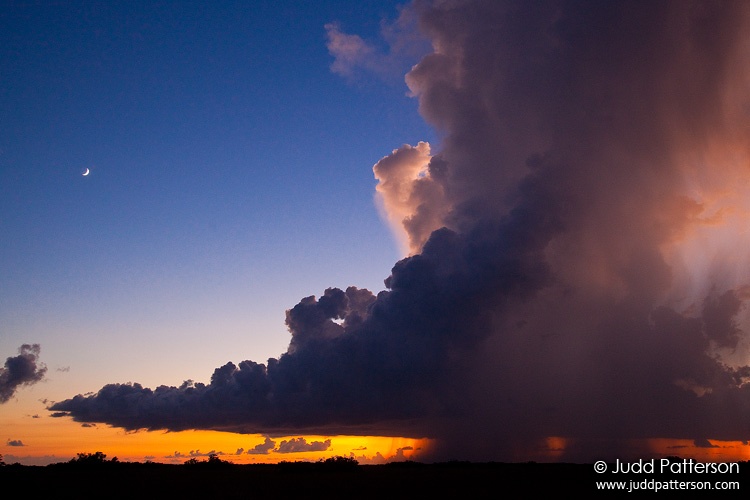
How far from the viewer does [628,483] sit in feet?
238

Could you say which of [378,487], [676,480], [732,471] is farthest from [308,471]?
[732,471]

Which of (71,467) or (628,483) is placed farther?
(71,467)

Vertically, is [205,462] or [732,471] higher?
[732,471]

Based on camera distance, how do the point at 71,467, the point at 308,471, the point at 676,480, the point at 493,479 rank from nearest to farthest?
the point at 676,480, the point at 493,479, the point at 308,471, the point at 71,467

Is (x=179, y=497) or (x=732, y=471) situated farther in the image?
(x=732, y=471)

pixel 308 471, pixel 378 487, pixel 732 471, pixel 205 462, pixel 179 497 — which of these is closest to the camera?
pixel 179 497

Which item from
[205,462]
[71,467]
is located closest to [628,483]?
[205,462]

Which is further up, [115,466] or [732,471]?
[732,471]

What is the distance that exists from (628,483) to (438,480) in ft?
87.3

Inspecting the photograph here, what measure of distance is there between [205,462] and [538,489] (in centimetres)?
8960

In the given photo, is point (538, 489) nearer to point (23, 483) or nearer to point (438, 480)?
point (438, 480)

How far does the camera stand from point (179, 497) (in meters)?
58.9

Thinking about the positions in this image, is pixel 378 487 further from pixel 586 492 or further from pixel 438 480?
pixel 586 492

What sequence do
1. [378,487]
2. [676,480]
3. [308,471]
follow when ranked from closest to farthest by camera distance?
[378,487] < [676,480] < [308,471]
